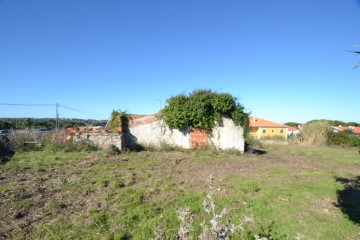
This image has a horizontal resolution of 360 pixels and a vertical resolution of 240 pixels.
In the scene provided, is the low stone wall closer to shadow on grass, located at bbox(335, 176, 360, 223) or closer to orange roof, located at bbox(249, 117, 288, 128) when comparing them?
shadow on grass, located at bbox(335, 176, 360, 223)

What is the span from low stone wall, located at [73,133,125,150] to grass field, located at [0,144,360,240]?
325 centimetres

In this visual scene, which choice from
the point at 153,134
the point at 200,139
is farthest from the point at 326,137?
the point at 153,134

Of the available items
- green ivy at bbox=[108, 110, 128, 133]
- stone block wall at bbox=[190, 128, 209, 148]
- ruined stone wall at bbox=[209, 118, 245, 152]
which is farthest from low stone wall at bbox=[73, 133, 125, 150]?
ruined stone wall at bbox=[209, 118, 245, 152]

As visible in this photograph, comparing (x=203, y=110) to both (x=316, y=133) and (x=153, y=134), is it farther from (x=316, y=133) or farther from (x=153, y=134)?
(x=316, y=133)

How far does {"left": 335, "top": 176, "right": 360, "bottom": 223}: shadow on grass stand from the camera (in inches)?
183

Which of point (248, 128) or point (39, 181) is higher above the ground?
point (248, 128)

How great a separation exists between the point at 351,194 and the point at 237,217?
4013 mm

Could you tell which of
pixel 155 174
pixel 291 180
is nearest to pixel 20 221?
pixel 155 174

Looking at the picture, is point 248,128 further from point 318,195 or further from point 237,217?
point 237,217

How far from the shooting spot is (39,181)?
602 centimetres

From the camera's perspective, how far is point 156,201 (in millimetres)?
→ 4891

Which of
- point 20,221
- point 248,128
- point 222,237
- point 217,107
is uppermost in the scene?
point 217,107

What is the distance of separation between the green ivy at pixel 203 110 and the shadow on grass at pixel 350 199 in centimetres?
614

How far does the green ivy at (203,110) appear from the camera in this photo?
42.0 ft
